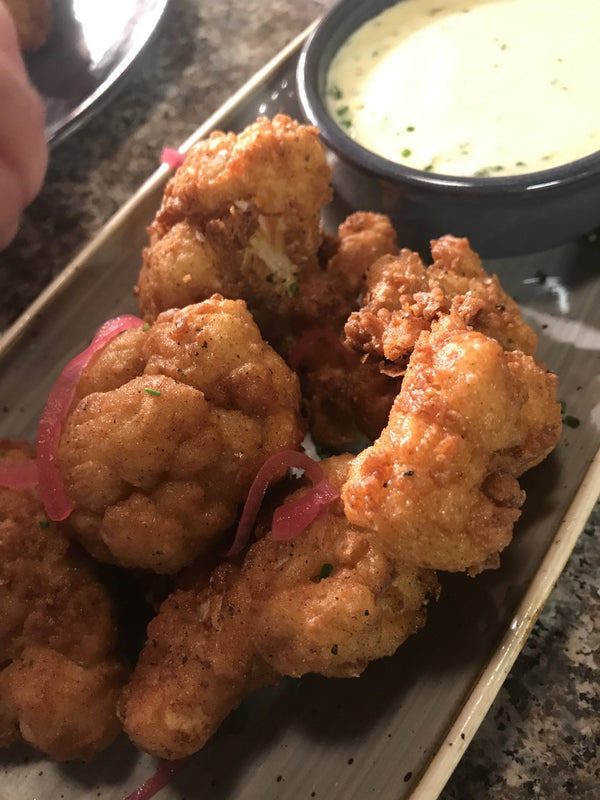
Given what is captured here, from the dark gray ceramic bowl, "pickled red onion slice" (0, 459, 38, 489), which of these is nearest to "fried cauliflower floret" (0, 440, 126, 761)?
"pickled red onion slice" (0, 459, 38, 489)

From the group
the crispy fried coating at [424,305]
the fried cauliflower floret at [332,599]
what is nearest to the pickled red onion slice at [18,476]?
the fried cauliflower floret at [332,599]

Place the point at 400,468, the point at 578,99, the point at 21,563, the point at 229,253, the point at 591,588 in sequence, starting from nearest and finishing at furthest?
the point at 400,468
the point at 21,563
the point at 591,588
the point at 229,253
the point at 578,99

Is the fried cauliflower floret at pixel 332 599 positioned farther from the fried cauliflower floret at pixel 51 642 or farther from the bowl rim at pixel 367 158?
the bowl rim at pixel 367 158

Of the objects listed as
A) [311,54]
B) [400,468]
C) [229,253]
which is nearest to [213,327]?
[229,253]

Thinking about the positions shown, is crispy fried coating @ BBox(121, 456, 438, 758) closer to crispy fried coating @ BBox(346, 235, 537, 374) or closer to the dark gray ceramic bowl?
crispy fried coating @ BBox(346, 235, 537, 374)

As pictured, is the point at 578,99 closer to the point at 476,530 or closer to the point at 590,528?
the point at 590,528

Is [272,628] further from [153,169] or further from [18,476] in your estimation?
[153,169]

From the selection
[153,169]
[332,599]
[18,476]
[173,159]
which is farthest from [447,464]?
[153,169]
